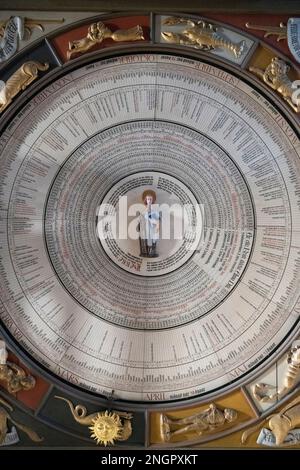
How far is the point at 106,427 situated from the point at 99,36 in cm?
161

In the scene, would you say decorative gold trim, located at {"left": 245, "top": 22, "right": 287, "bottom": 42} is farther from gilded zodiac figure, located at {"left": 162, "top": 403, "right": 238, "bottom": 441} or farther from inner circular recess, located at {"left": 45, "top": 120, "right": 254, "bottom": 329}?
gilded zodiac figure, located at {"left": 162, "top": 403, "right": 238, "bottom": 441}

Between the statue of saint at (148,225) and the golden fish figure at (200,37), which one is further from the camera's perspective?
the statue of saint at (148,225)

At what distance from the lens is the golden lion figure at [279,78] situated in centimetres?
240

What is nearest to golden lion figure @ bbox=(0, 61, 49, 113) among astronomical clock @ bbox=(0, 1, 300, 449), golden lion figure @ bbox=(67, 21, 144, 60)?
astronomical clock @ bbox=(0, 1, 300, 449)

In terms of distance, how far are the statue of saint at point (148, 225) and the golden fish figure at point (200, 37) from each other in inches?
25.2

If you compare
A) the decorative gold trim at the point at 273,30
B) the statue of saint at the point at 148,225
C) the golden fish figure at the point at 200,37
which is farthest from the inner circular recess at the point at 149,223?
the decorative gold trim at the point at 273,30

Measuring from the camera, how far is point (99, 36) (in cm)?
238

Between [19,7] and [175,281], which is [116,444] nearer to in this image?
[175,281]

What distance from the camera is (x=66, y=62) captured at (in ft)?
7.88

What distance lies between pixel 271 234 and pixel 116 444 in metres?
1.12

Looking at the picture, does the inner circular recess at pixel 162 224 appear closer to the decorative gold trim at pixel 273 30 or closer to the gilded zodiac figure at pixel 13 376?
the gilded zodiac figure at pixel 13 376

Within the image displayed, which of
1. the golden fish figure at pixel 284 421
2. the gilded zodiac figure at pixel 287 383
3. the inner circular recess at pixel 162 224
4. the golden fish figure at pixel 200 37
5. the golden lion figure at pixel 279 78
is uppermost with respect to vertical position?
the golden fish figure at pixel 200 37

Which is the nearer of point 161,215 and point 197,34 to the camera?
point 197,34
